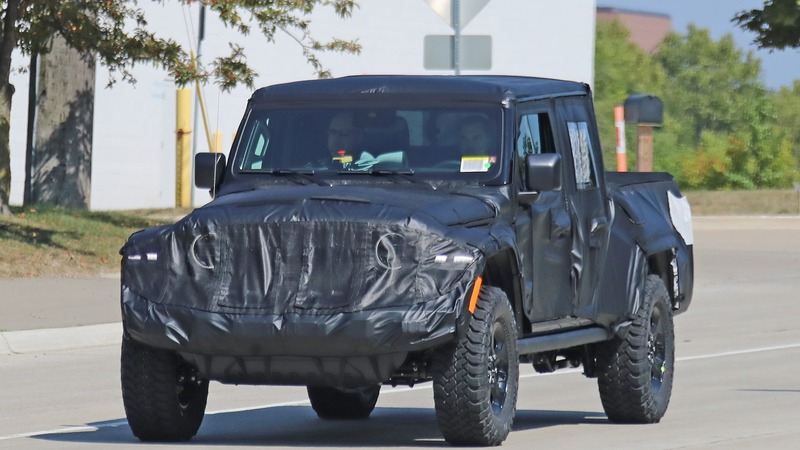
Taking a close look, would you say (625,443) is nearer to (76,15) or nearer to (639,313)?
(639,313)

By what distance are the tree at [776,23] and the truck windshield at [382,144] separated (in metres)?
27.2

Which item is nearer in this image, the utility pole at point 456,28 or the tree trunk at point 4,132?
the utility pole at point 456,28

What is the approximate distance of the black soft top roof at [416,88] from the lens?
9273 millimetres

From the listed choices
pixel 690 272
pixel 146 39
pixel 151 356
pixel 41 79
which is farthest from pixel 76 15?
pixel 151 356

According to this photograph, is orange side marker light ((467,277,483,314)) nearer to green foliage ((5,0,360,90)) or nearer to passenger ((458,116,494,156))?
passenger ((458,116,494,156))

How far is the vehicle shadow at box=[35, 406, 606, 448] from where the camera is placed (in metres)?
8.83

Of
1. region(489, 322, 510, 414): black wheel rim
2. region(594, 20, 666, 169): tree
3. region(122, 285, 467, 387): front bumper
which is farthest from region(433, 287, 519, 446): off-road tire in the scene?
region(594, 20, 666, 169): tree

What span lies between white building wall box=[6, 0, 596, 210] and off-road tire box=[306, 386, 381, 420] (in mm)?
20825

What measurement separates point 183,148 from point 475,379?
2673cm

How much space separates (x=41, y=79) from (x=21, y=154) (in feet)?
23.5

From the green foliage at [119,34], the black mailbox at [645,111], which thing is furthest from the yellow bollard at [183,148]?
the black mailbox at [645,111]

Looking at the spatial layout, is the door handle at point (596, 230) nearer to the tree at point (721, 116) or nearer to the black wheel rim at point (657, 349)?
the black wheel rim at point (657, 349)

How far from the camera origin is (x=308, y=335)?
779 centimetres

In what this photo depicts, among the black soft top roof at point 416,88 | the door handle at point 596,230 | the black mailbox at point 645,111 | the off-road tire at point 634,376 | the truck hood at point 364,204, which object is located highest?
the black mailbox at point 645,111
